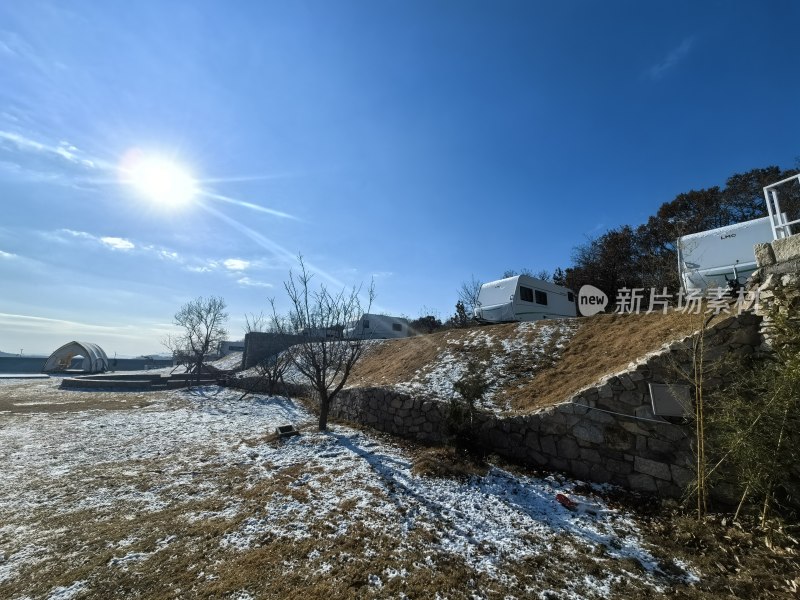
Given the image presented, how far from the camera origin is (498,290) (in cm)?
1609

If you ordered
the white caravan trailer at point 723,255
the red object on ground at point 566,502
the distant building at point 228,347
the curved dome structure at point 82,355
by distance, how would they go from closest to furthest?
1. the red object on ground at point 566,502
2. the white caravan trailer at point 723,255
3. the curved dome structure at point 82,355
4. the distant building at point 228,347

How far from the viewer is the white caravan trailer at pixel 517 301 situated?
1514 cm

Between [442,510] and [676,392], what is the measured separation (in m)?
4.33

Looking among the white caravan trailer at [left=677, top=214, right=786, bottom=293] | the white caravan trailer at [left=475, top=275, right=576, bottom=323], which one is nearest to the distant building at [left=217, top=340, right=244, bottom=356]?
the white caravan trailer at [left=475, top=275, right=576, bottom=323]

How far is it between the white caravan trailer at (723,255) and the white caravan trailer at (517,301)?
5625 millimetres

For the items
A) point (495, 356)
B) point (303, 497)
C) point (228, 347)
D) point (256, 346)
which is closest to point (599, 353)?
point (495, 356)

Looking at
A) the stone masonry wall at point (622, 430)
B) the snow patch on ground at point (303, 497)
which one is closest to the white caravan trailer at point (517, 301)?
the stone masonry wall at point (622, 430)

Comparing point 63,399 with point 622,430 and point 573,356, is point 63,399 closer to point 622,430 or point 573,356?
point 573,356

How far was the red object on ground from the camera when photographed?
17.0ft

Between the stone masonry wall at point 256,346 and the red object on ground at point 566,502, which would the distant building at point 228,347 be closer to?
the stone masonry wall at point 256,346

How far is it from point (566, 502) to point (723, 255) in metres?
11.8

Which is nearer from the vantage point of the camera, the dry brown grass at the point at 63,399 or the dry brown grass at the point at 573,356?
the dry brown grass at the point at 573,356

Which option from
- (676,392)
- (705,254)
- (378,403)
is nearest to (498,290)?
(705,254)

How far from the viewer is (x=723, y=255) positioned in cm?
1143
